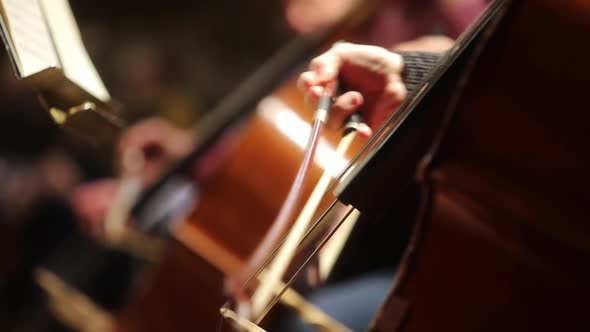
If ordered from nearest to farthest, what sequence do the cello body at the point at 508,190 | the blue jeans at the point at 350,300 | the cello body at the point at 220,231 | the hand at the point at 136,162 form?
the cello body at the point at 508,190, the blue jeans at the point at 350,300, the cello body at the point at 220,231, the hand at the point at 136,162

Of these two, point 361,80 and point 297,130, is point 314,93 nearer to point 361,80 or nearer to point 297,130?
point 361,80

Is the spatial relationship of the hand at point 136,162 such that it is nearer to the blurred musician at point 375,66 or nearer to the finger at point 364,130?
the blurred musician at point 375,66

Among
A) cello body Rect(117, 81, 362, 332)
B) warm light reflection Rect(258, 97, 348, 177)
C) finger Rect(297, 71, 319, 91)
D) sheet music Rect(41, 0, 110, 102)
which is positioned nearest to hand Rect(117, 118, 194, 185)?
cello body Rect(117, 81, 362, 332)

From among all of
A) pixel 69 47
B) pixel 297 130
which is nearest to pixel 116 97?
pixel 297 130

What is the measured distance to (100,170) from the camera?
184 cm

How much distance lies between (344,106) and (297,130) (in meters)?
0.37

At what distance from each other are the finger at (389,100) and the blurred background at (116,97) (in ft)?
1.49

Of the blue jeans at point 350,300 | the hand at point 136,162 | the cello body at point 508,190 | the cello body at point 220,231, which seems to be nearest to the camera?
the cello body at point 508,190

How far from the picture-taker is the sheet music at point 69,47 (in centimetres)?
54

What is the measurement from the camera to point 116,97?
6.68 feet

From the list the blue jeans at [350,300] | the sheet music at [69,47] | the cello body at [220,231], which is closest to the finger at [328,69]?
the sheet music at [69,47]

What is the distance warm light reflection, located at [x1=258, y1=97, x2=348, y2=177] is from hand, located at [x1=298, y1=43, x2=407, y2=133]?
3cm

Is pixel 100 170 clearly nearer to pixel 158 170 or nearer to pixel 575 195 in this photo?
pixel 158 170

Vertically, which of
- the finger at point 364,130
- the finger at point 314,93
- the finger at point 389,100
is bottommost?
the finger at point 364,130
